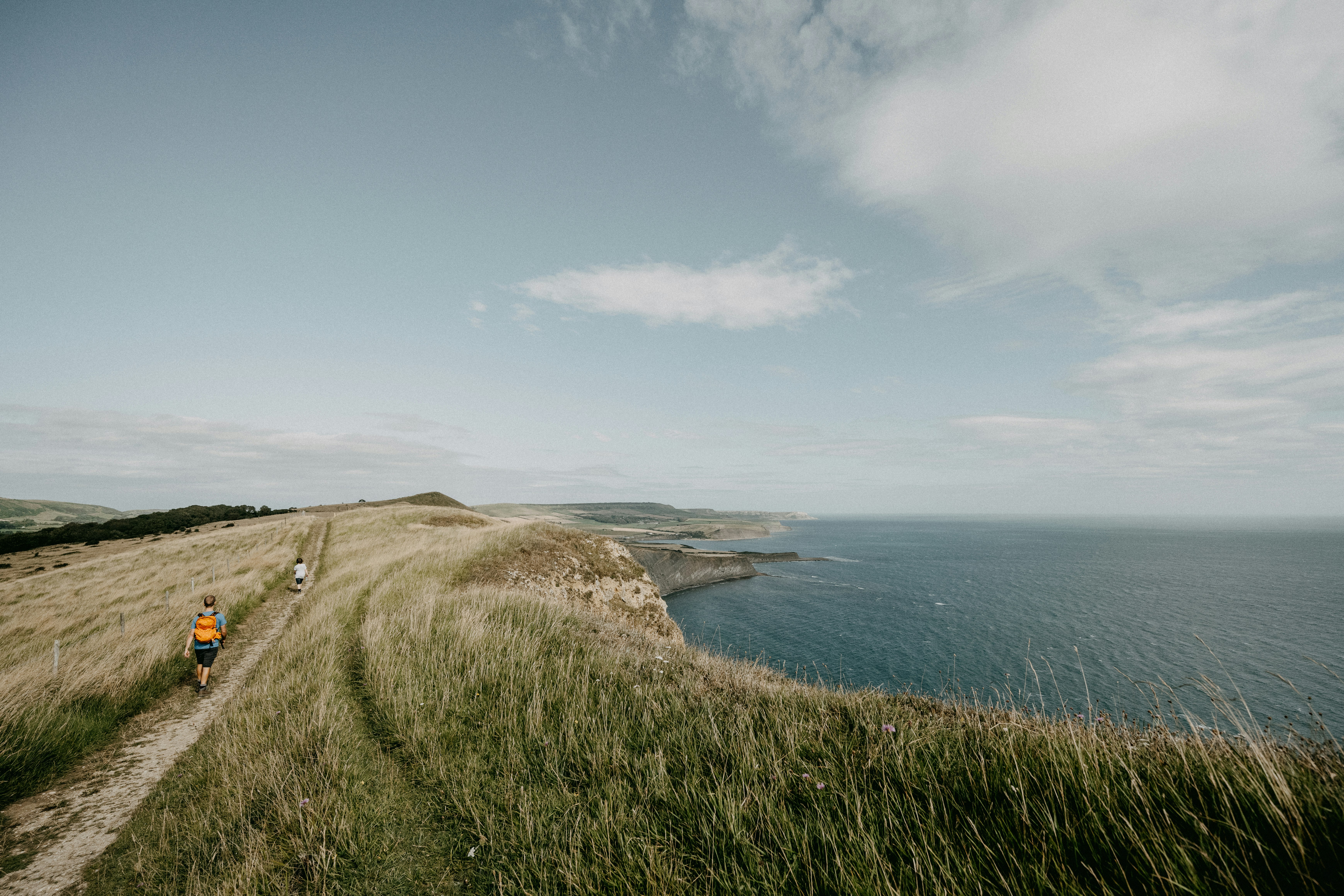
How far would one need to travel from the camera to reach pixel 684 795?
4066 millimetres

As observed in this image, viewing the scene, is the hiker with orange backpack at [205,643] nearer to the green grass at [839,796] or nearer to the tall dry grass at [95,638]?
the tall dry grass at [95,638]

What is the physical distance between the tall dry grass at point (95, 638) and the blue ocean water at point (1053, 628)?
1326 centimetres

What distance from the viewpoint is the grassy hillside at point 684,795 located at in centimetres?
267

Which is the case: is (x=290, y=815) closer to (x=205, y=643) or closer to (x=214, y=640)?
(x=214, y=640)

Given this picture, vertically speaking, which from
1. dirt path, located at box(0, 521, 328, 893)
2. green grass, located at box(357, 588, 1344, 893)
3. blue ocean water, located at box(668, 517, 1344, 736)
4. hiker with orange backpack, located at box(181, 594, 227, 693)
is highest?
green grass, located at box(357, 588, 1344, 893)

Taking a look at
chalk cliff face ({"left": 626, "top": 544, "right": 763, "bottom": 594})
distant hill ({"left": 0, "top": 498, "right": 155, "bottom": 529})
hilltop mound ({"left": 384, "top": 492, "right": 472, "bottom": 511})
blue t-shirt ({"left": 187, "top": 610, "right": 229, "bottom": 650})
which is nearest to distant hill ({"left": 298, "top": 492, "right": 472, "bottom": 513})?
hilltop mound ({"left": 384, "top": 492, "right": 472, "bottom": 511})

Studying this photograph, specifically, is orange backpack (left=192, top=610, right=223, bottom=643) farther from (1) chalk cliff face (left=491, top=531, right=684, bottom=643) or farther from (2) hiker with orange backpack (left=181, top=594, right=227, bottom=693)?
(1) chalk cliff face (left=491, top=531, right=684, bottom=643)

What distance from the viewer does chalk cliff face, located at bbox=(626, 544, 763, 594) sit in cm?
7288

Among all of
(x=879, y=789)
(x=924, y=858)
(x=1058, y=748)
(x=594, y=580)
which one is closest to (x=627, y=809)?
(x=879, y=789)

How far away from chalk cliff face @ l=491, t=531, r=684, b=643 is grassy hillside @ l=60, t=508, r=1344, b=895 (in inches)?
487

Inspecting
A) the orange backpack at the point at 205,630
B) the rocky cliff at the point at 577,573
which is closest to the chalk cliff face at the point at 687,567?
the rocky cliff at the point at 577,573

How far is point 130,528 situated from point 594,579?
68.1m

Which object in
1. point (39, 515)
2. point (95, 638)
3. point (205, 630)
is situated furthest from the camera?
point (39, 515)

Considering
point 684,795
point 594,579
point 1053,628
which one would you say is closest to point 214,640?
point 684,795
